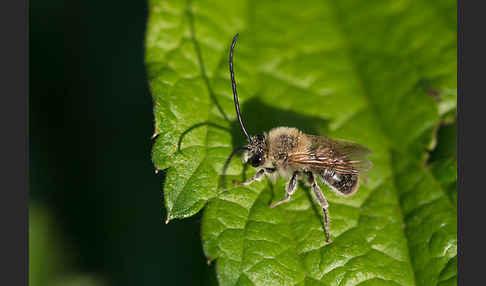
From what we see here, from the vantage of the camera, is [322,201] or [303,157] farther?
[303,157]

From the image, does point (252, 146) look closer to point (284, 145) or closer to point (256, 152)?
point (256, 152)

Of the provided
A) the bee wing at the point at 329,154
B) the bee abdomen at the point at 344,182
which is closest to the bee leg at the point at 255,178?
the bee wing at the point at 329,154

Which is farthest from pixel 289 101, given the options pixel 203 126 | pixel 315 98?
pixel 203 126

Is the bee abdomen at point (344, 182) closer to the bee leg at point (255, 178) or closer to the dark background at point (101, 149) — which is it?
the bee leg at point (255, 178)

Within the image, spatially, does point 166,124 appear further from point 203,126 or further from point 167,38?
point 167,38

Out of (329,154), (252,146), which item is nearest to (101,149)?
(252,146)

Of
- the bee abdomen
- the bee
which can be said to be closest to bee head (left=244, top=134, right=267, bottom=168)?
the bee
